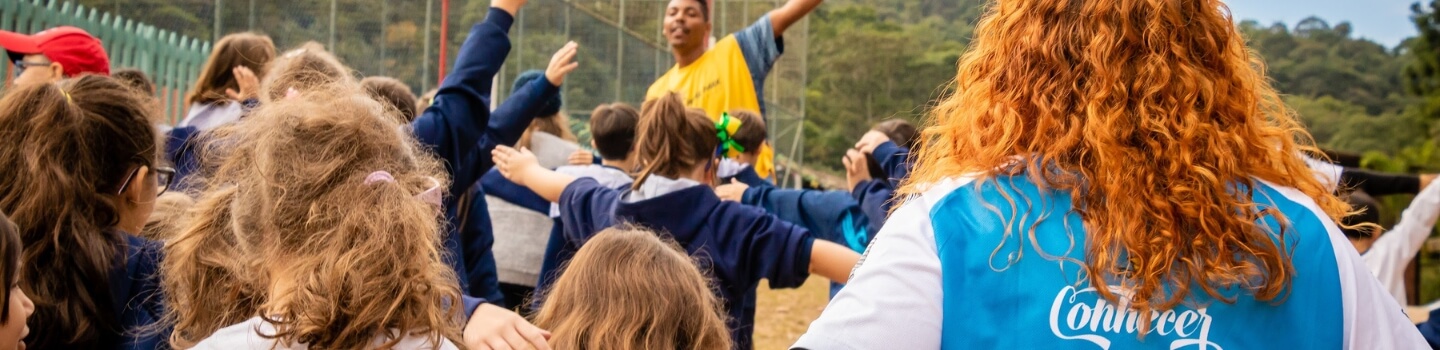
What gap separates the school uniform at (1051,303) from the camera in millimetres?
1685

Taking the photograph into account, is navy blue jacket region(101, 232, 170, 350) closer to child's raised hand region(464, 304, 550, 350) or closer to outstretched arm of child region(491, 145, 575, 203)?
child's raised hand region(464, 304, 550, 350)

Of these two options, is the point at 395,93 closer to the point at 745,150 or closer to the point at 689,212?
the point at 689,212

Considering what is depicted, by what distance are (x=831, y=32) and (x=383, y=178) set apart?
2687cm

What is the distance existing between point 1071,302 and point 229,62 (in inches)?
125

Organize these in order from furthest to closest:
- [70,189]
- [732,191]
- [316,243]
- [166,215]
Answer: [732,191] < [166,215] < [70,189] < [316,243]

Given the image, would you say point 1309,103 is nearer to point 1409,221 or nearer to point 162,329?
point 1409,221

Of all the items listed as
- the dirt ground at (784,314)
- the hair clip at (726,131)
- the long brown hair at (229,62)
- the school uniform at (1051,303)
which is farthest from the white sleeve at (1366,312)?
the dirt ground at (784,314)

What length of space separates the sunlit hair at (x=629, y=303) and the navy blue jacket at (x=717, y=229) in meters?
0.84

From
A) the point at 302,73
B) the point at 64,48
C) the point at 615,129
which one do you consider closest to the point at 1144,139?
the point at 302,73

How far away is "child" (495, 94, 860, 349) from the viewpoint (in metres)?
3.52

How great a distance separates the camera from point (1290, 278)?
1.70 m

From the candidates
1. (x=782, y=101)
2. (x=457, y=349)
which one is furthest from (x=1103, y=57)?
(x=782, y=101)

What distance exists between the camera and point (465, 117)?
3.23 m

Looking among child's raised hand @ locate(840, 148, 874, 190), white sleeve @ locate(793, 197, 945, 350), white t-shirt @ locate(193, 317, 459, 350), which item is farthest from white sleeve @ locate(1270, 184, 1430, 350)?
child's raised hand @ locate(840, 148, 874, 190)
